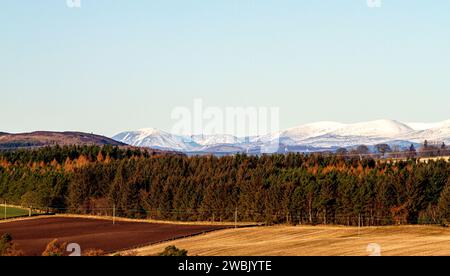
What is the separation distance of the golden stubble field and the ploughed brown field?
6.50 metres

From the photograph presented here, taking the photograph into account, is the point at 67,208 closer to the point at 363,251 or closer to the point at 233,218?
the point at 233,218

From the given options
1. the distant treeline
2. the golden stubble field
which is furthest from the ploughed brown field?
the distant treeline

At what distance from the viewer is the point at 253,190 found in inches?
6280

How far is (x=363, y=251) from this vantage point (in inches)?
3332

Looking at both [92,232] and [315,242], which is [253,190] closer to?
[92,232]

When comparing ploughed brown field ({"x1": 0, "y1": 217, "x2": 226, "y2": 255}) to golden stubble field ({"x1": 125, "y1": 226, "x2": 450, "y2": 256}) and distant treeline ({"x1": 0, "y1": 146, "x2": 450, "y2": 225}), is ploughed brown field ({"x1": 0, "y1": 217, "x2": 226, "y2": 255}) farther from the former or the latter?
distant treeline ({"x1": 0, "y1": 146, "x2": 450, "y2": 225})

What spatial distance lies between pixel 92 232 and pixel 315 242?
1866 inches

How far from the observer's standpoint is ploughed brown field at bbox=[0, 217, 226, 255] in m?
113

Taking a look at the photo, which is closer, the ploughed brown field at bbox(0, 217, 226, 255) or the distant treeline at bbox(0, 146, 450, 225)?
the ploughed brown field at bbox(0, 217, 226, 255)

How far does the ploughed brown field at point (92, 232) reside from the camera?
370 feet

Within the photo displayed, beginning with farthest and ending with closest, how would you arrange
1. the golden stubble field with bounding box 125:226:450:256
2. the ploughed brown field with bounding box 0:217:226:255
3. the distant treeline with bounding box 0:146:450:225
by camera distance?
the distant treeline with bounding box 0:146:450:225 → the ploughed brown field with bounding box 0:217:226:255 → the golden stubble field with bounding box 125:226:450:256

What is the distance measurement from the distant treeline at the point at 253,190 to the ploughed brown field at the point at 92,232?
45.5 feet

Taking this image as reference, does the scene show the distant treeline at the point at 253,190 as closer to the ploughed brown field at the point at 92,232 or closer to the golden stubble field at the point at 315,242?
the ploughed brown field at the point at 92,232
